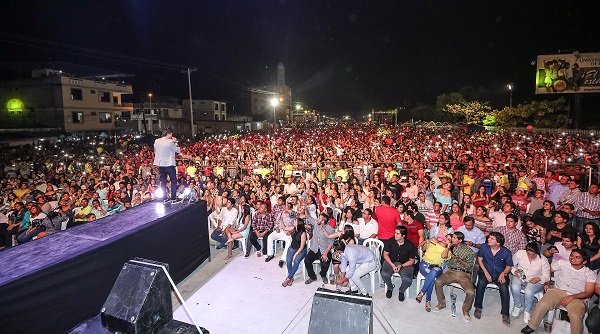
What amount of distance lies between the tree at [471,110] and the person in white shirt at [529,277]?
55190 millimetres

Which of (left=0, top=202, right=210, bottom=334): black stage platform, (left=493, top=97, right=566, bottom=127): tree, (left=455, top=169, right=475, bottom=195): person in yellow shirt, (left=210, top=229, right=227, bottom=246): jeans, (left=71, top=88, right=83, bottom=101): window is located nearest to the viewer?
(left=0, top=202, right=210, bottom=334): black stage platform

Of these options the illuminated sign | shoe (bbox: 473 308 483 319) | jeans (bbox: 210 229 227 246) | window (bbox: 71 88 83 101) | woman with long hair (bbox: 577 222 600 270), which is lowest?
shoe (bbox: 473 308 483 319)

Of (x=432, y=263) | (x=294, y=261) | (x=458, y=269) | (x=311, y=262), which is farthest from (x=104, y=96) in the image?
(x=458, y=269)

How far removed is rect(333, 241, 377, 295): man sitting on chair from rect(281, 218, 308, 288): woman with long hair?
0.81m

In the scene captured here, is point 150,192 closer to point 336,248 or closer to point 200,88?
point 336,248

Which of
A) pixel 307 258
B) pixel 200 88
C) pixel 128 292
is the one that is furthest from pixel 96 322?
pixel 200 88

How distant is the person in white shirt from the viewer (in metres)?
4.80

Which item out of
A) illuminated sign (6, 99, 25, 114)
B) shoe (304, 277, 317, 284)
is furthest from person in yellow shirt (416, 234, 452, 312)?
illuminated sign (6, 99, 25, 114)

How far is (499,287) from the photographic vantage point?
196 inches

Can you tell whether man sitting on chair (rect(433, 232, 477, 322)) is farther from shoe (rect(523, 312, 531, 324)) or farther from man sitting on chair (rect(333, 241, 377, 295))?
man sitting on chair (rect(333, 241, 377, 295))

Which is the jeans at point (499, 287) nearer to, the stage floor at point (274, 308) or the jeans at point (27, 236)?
the stage floor at point (274, 308)

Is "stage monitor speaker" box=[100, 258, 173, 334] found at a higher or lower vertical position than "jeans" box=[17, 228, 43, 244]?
higher

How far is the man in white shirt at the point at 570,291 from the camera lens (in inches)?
170

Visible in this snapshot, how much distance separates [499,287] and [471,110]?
5627 cm
